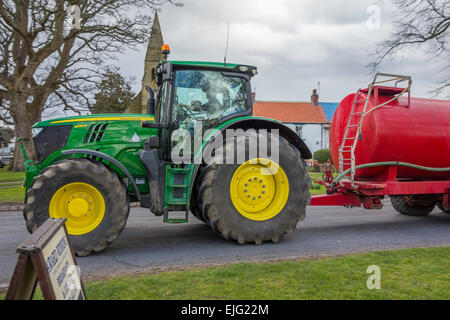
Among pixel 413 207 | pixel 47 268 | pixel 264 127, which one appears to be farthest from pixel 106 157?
pixel 413 207

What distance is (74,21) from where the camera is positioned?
1350 centimetres

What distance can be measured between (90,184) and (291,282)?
2.78 metres

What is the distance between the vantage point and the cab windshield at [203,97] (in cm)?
532

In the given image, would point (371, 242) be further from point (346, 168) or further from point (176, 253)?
point (176, 253)

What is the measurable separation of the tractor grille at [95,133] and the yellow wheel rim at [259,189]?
2.03 meters

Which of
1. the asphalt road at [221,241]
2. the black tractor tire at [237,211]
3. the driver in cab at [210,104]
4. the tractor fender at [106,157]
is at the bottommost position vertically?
the asphalt road at [221,241]

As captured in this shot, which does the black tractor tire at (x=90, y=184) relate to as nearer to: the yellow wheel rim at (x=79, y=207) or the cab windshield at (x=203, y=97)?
the yellow wheel rim at (x=79, y=207)

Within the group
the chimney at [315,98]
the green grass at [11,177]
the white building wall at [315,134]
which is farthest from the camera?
the chimney at [315,98]

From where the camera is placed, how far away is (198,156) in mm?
5070

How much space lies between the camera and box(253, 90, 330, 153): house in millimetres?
43062

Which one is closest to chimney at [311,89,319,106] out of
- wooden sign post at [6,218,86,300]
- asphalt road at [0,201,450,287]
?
asphalt road at [0,201,450,287]

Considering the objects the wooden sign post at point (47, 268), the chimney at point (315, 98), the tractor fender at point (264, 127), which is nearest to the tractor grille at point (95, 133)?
the tractor fender at point (264, 127)

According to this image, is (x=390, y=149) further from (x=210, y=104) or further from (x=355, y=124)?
(x=210, y=104)
